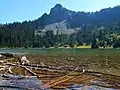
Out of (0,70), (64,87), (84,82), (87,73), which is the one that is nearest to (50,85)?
(64,87)

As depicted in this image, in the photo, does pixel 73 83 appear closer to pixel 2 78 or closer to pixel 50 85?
pixel 50 85

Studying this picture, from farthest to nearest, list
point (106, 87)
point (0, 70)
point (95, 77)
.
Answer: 1. point (0, 70)
2. point (95, 77)
3. point (106, 87)

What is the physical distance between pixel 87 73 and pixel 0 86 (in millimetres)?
14276

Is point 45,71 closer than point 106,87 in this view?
No

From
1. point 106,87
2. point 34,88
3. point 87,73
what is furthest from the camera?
point 87,73

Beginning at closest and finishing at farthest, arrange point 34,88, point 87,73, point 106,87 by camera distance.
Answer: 1. point 34,88
2. point 106,87
3. point 87,73

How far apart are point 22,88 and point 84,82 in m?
7.74

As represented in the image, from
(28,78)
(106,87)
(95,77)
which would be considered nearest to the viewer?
(106,87)

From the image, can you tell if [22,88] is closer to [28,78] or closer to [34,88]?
[34,88]

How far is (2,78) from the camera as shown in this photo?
3288 cm

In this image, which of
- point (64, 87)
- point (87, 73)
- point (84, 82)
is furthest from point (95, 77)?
point (64, 87)

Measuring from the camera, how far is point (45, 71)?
38.2 meters

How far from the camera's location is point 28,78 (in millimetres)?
32250

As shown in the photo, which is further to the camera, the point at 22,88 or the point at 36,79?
the point at 36,79
